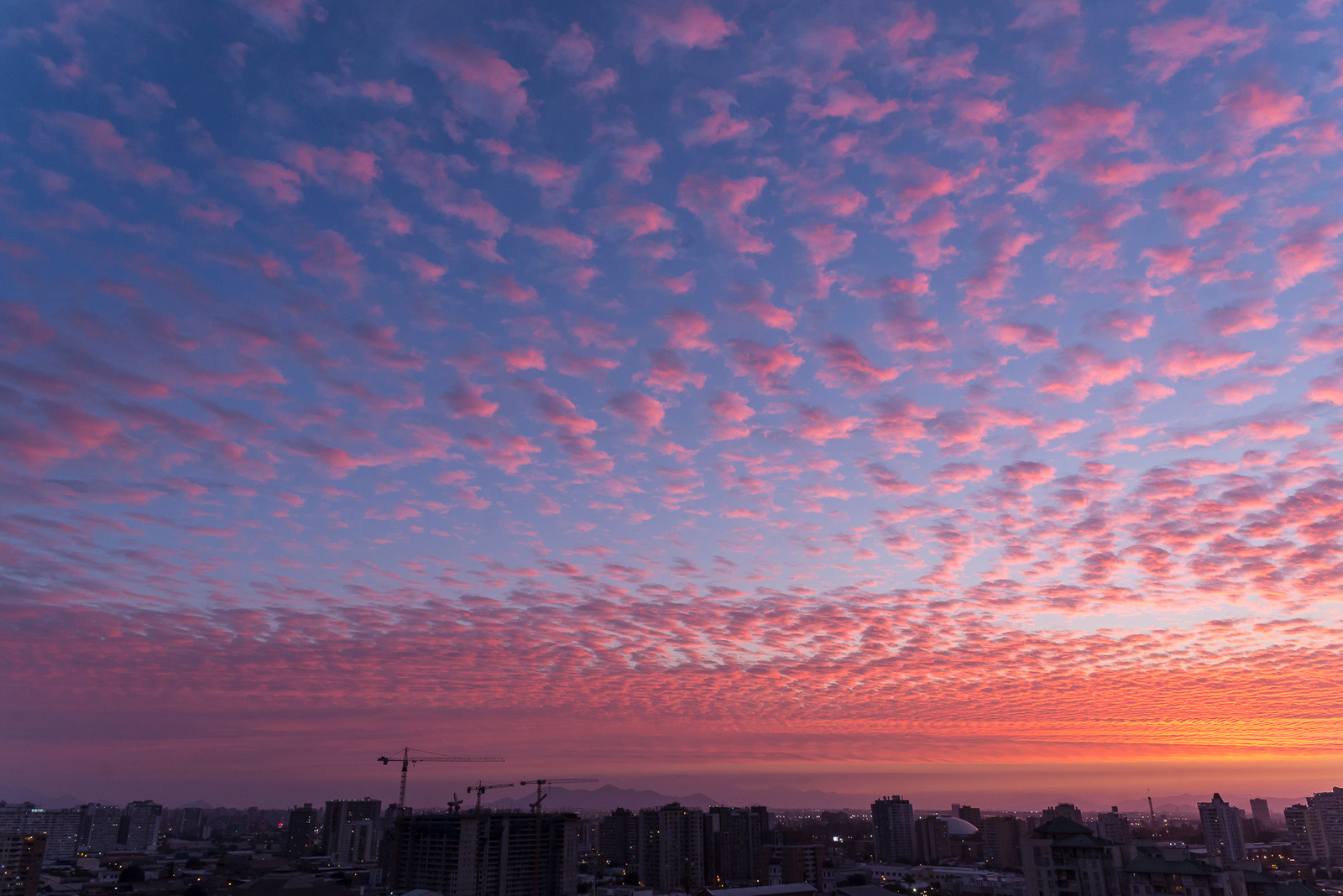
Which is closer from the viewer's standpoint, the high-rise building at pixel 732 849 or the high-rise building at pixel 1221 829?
the high-rise building at pixel 732 849

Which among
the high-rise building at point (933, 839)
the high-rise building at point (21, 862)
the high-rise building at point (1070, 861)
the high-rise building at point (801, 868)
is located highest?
the high-rise building at point (1070, 861)

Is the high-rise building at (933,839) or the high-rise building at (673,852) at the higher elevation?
the high-rise building at (673,852)

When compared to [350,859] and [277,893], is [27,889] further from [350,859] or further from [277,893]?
[350,859]

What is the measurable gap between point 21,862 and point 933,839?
575 feet

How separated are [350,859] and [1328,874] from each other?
203143 mm

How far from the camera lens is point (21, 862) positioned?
105625 mm

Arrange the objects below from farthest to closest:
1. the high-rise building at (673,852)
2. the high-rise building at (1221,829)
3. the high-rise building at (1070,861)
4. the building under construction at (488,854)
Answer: the high-rise building at (1221,829), the high-rise building at (673,852), the building under construction at (488,854), the high-rise building at (1070,861)

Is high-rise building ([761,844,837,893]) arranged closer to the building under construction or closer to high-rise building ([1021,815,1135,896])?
the building under construction

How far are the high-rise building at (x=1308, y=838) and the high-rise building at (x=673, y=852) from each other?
→ 117992mm

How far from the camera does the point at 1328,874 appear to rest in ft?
393

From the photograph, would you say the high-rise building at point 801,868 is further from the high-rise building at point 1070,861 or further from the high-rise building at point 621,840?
the high-rise building at point 1070,861

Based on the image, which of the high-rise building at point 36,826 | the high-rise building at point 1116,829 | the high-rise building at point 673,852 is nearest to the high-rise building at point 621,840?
the high-rise building at point 673,852

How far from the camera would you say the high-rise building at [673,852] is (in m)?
124

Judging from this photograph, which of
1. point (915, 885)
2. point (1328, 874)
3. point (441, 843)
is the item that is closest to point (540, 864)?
point (441, 843)
